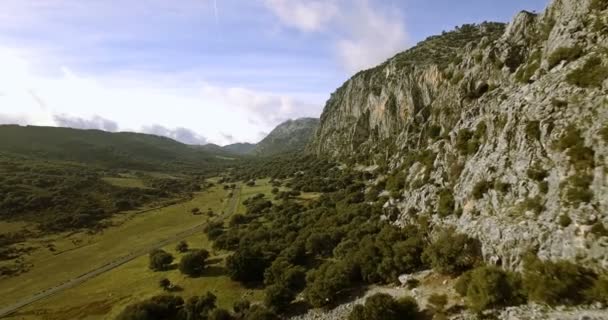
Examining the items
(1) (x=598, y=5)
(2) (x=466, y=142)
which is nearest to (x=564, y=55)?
(1) (x=598, y=5)

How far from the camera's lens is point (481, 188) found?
37.1 metres

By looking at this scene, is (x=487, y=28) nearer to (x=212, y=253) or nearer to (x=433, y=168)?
(x=433, y=168)

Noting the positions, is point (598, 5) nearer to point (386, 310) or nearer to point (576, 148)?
point (576, 148)

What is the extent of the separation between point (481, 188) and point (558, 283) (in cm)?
1478

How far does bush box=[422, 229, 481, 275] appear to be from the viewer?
33.6 metres

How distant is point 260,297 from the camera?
45.4 m

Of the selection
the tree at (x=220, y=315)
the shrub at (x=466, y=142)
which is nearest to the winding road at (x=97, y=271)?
the tree at (x=220, y=315)

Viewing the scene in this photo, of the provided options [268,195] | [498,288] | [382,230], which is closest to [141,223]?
[268,195]

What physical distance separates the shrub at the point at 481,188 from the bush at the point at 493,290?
10.5m

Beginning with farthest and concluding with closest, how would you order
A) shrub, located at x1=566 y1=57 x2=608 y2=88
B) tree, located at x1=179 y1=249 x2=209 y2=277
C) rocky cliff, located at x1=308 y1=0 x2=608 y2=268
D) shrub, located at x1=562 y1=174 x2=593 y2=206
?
tree, located at x1=179 y1=249 x2=209 y2=277 → shrub, located at x1=566 y1=57 x2=608 y2=88 → rocky cliff, located at x1=308 y1=0 x2=608 y2=268 → shrub, located at x1=562 y1=174 x2=593 y2=206

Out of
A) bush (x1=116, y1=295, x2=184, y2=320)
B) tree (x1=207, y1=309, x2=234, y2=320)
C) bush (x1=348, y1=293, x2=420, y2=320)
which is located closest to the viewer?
bush (x1=348, y1=293, x2=420, y2=320)

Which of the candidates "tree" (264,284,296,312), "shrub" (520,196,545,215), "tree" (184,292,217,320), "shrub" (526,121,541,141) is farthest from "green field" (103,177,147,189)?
"shrub" (520,196,545,215)

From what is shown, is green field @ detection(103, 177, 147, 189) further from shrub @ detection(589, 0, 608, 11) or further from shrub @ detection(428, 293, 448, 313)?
shrub @ detection(589, 0, 608, 11)

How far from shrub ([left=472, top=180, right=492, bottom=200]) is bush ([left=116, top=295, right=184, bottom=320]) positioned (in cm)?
3988
